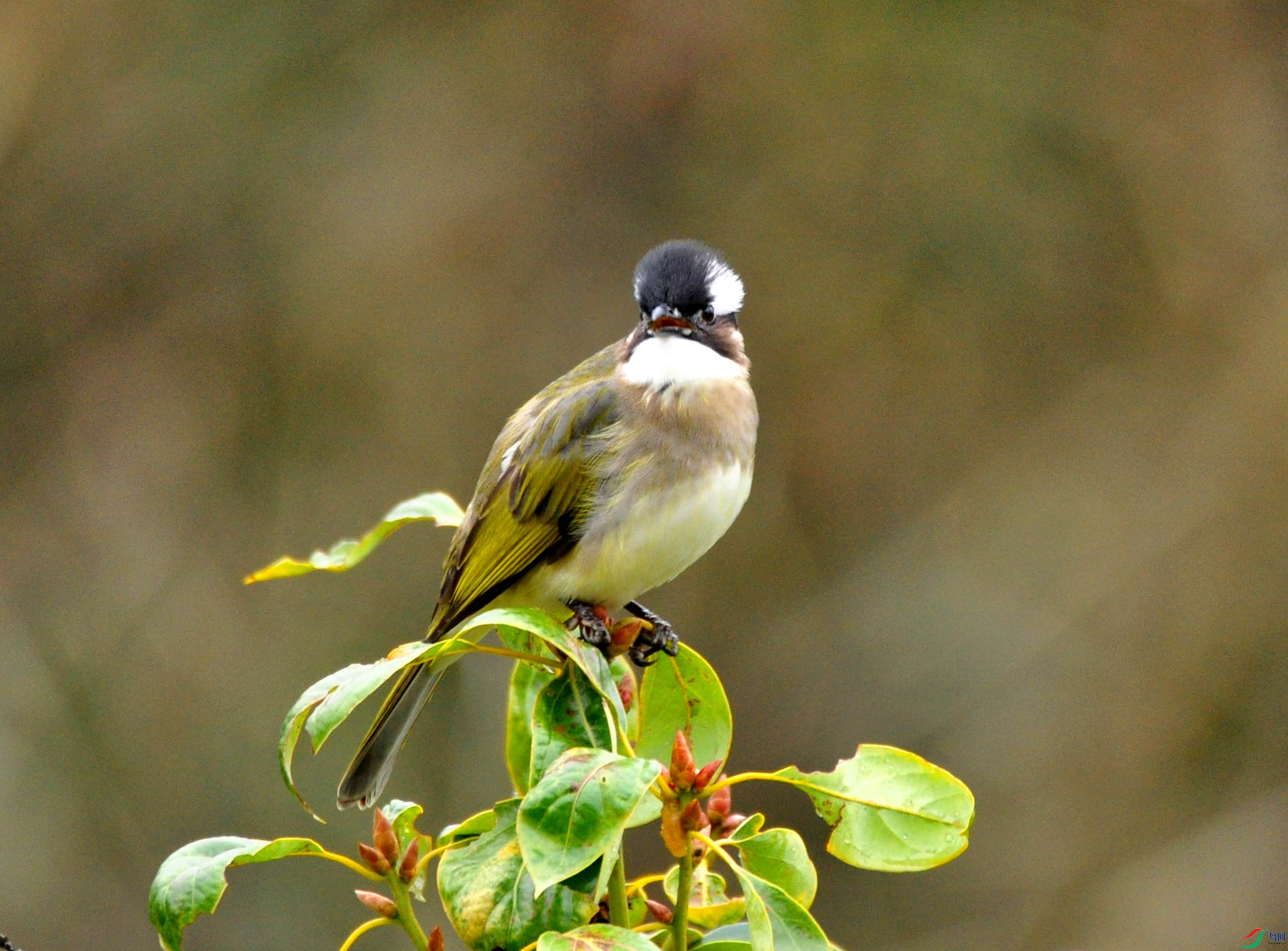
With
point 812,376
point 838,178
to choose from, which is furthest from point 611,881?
point 838,178

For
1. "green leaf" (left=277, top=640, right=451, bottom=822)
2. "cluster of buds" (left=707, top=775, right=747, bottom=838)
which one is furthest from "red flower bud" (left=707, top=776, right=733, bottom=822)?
"green leaf" (left=277, top=640, right=451, bottom=822)

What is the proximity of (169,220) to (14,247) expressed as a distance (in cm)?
90

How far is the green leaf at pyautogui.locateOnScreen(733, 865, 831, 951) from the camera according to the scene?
7.01 feet

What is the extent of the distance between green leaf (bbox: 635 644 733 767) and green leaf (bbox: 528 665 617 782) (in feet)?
1.14

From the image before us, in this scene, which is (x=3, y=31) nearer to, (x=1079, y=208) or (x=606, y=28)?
(x=606, y=28)

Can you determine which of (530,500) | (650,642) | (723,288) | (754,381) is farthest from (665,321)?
(754,381)

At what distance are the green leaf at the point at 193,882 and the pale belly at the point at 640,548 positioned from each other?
140 cm

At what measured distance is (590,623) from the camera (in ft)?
11.4

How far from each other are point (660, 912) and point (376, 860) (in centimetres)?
48

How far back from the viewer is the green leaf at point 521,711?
286 centimetres

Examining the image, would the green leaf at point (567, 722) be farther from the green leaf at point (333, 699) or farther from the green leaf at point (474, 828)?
the green leaf at point (333, 699)

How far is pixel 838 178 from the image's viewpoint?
8375 mm

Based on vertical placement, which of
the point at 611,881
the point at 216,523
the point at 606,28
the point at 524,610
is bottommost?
the point at 611,881

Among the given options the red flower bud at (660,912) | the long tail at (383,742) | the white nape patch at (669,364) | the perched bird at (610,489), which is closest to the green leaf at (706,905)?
the red flower bud at (660,912)
